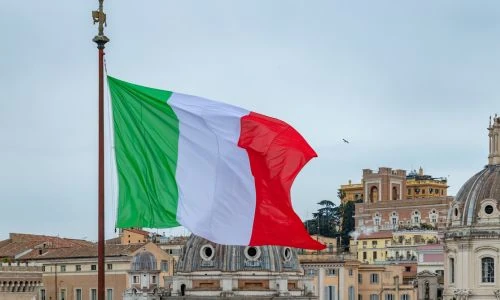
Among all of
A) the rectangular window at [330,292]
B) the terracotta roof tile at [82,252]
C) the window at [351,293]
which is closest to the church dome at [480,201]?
the window at [351,293]

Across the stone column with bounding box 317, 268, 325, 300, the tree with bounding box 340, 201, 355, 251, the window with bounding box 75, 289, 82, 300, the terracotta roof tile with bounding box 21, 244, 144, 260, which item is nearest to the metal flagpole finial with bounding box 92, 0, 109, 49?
the terracotta roof tile with bounding box 21, 244, 144, 260

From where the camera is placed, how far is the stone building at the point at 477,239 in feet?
199

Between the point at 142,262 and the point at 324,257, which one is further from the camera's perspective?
the point at 324,257

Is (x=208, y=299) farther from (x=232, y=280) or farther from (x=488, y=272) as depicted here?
(x=488, y=272)

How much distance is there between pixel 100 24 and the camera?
1432cm

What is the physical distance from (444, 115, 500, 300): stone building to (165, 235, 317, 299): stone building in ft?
29.6

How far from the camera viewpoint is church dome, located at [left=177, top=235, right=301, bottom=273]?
66062mm

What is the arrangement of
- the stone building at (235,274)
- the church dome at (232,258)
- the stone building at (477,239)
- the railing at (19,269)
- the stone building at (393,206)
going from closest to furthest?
the stone building at (477,239), the railing at (19,269), the stone building at (235,274), the church dome at (232,258), the stone building at (393,206)

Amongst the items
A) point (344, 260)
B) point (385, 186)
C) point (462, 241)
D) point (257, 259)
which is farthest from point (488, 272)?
point (385, 186)

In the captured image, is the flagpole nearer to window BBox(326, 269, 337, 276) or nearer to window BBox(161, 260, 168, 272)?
window BBox(161, 260, 168, 272)

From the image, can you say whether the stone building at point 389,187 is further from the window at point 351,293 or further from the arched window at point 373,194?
the window at point 351,293

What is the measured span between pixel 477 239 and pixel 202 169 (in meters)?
47.8

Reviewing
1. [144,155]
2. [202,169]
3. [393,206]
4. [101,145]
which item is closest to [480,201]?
[202,169]

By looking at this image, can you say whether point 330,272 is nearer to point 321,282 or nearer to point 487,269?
point 321,282
